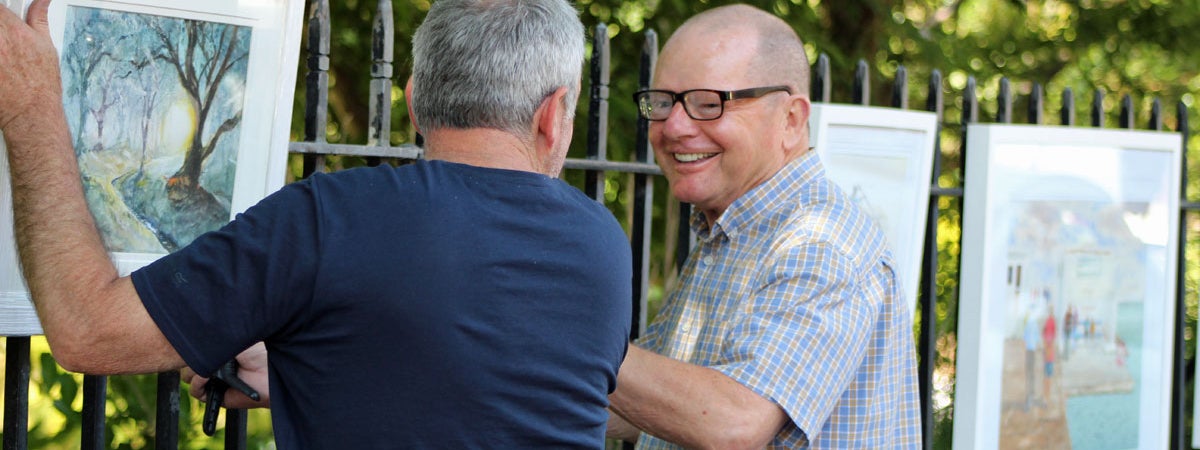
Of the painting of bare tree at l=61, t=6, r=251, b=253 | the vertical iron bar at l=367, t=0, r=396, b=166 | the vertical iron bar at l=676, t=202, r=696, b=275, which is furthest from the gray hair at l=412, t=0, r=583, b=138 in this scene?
the vertical iron bar at l=676, t=202, r=696, b=275

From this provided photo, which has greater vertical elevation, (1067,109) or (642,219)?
(1067,109)

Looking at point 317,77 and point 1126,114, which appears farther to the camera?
point 1126,114

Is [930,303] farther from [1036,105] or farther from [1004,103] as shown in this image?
[1036,105]

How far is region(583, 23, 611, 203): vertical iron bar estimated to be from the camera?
292 centimetres

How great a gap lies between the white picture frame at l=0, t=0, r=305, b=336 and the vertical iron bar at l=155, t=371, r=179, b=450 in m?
0.35

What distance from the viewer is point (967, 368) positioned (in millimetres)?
3301

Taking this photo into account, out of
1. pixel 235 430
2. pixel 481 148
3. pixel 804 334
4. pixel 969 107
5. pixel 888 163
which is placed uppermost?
pixel 969 107

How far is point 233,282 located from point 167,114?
71 centimetres

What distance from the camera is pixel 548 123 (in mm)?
1766

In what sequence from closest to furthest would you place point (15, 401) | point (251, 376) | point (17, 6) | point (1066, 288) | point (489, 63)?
point (489, 63) → point (17, 6) → point (251, 376) → point (15, 401) → point (1066, 288)

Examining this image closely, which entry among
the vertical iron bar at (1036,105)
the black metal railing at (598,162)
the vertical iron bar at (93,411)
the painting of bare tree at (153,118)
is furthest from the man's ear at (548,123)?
the vertical iron bar at (1036,105)

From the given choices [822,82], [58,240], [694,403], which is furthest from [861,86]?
[58,240]

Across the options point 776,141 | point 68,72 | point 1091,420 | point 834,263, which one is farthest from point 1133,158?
point 68,72

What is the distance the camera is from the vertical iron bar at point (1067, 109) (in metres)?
3.67
